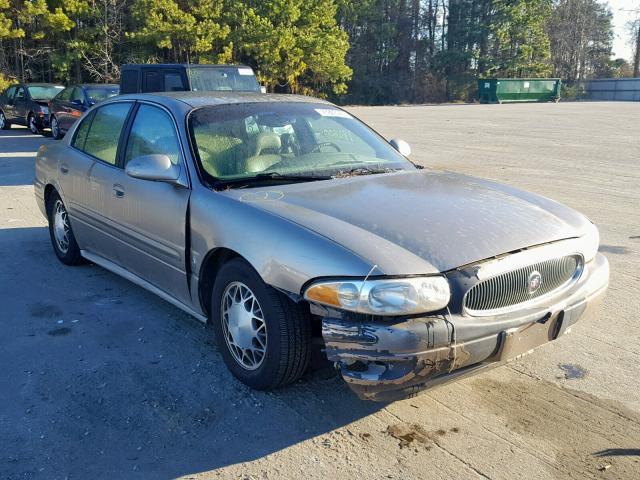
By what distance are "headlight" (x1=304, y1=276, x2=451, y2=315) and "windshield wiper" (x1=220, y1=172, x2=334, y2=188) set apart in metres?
1.29

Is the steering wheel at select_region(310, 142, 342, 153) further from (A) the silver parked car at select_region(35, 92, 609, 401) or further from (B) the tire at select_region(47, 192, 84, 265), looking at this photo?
(B) the tire at select_region(47, 192, 84, 265)

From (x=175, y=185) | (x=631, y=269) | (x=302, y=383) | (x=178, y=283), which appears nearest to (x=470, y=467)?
(x=302, y=383)

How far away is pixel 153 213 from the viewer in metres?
4.20

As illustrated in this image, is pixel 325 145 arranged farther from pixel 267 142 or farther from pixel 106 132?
pixel 106 132

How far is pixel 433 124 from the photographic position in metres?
25.6

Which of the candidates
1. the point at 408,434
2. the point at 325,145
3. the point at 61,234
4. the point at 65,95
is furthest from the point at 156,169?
the point at 65,95

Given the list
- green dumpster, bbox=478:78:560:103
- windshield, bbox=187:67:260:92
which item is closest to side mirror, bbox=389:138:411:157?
windshield, bbox=187:67:260:92

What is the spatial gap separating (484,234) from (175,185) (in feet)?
6.40

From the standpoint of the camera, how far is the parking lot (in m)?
2.92

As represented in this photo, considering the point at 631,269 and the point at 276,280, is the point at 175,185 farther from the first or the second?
the point at 631,269

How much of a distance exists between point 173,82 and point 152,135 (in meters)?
8.01

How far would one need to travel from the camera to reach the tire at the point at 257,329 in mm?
3219

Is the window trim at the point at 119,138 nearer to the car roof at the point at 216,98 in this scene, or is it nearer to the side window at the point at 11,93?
the car roof at the point at 216,98

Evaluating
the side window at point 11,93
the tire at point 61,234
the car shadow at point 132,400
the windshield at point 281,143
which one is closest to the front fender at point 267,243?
the windshield at point 281,143
